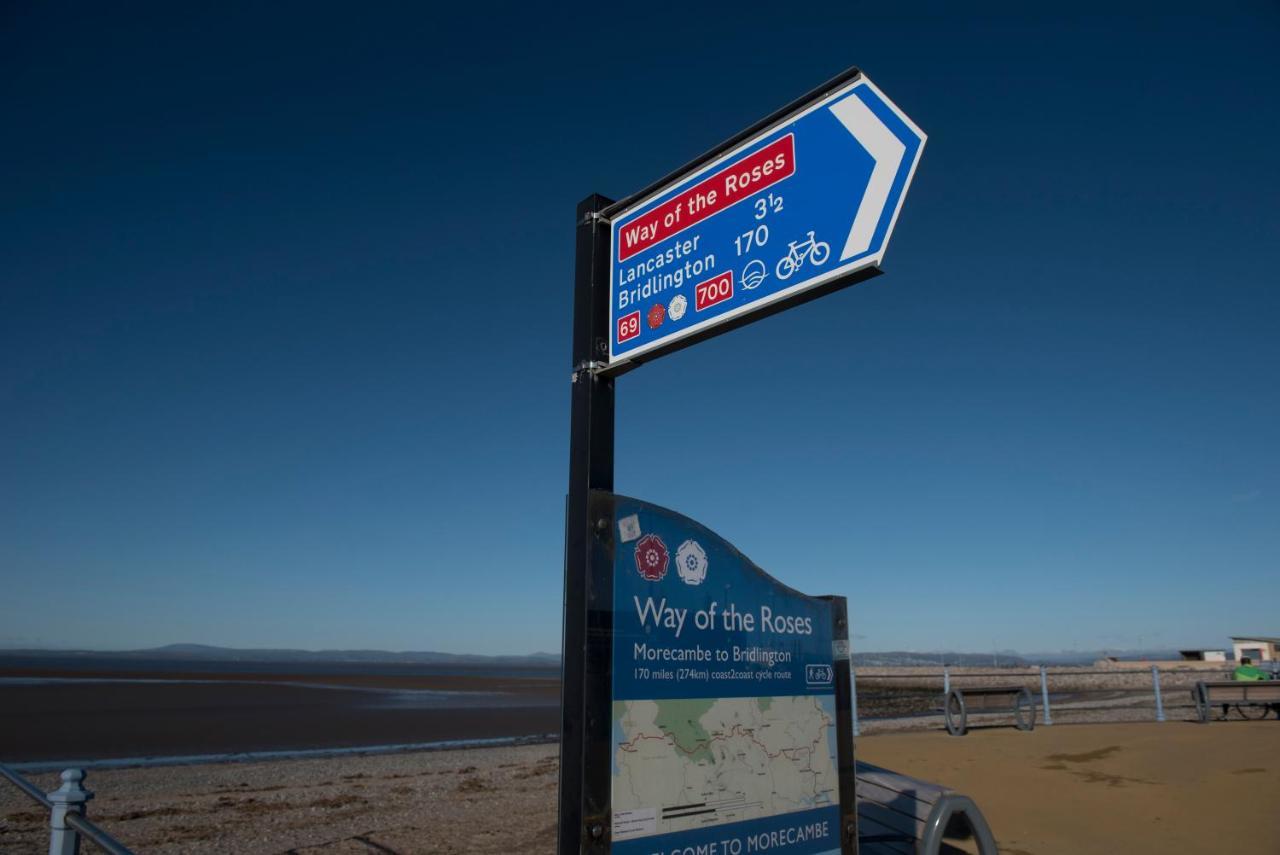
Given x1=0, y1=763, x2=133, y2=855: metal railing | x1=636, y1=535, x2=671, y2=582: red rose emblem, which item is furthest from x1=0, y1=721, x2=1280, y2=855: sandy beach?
x1=0, y1=763, x2=133, y2=855: metal railing

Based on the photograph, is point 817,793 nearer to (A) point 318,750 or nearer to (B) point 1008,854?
(B) point 1008,854

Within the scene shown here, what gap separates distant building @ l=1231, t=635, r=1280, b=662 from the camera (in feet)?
120

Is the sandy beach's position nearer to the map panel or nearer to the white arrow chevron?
the map panel

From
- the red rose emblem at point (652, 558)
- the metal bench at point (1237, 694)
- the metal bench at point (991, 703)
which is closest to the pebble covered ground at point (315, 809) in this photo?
the red rose emblem at point (652, 558)

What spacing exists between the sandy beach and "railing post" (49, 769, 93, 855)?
548cm

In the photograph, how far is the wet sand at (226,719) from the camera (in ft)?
64.0

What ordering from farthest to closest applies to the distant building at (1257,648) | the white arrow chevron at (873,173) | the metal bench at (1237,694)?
the distant building at (1257,648)
the metal bench at (1237,694)
the white arrow chevron at (873,173)

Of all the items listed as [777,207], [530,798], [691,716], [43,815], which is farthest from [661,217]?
[43,815]

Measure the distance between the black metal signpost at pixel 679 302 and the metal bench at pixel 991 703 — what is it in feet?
35.0

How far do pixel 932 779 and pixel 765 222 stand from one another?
7.95m

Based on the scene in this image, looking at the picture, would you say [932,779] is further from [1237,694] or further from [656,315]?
[1237,694]

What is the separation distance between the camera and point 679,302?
11.4 ft

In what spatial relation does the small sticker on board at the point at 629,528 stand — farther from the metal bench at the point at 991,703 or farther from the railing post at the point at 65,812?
the metal bench at the point at 991,703

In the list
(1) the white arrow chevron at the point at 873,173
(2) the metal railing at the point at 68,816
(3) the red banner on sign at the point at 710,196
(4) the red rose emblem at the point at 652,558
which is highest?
(3) the red banner on sign at the point at 710,196
